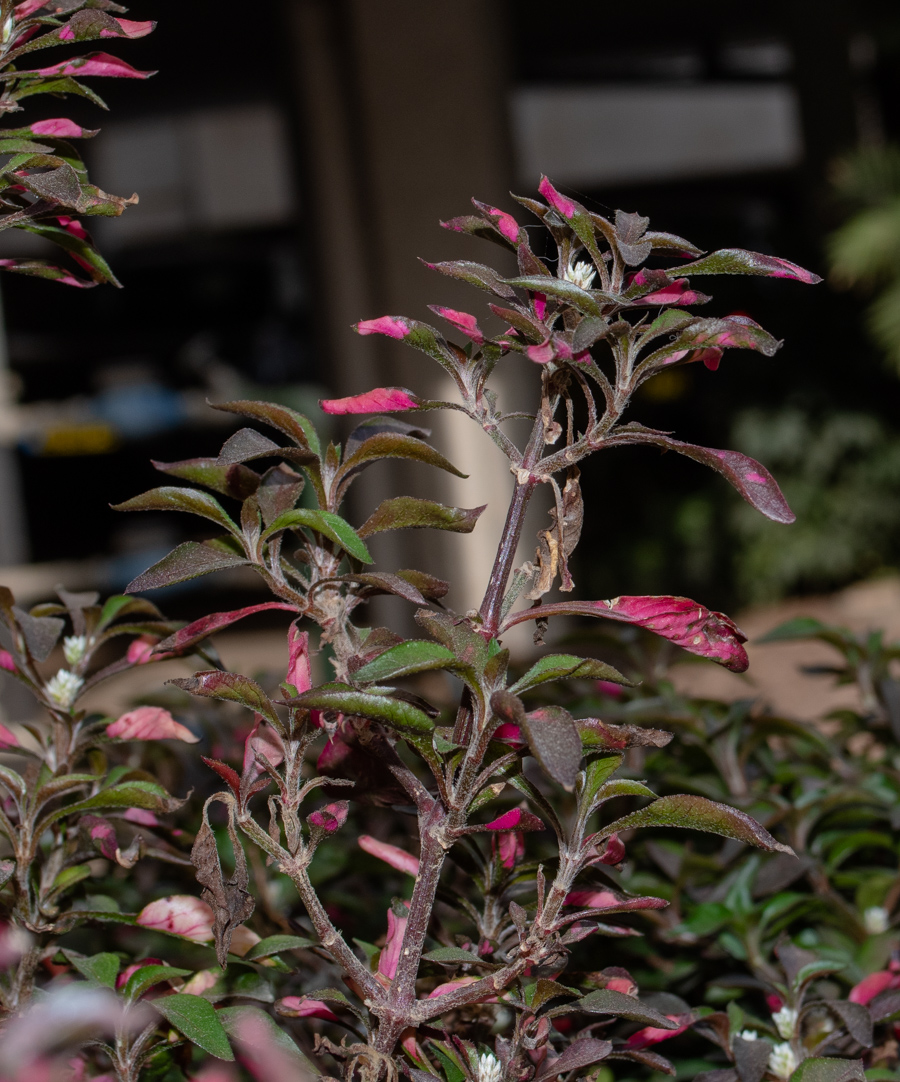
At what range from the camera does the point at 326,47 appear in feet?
15.1

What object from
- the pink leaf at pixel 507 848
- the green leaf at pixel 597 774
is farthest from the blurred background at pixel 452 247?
the green leaf at pixel 597 774

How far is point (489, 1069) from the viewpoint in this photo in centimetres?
63

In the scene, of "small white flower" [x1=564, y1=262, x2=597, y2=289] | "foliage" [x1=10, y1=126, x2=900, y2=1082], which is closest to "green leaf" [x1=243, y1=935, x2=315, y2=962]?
"foliage" [x1=10, y1=126, x2=900, y2=1082]

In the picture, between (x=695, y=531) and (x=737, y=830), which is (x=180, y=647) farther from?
(x=695, y=531)

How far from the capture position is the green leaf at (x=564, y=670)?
589 millimetres

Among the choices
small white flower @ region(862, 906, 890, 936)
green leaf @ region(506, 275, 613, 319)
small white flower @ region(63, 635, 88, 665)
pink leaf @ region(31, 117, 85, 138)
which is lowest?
small white flower @ region(862, 906, 890, 936)

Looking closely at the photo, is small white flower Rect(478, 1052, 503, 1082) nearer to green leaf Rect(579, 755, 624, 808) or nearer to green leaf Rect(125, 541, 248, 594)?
green leaf Rect(579, 755, 624, 808)

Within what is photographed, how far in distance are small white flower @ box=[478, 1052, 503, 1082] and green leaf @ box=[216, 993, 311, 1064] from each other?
9 cm

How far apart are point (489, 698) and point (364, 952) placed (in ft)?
0.85

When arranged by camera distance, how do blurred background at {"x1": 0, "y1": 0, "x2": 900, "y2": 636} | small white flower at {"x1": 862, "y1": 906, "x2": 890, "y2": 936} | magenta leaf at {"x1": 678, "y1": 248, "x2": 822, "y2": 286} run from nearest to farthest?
magenta leaf at {"x1": 678, "y1": 248, "x2": 822, "y2": 286}, small white flower at {"x1": 862, "y1": 906, "x2": 890, "y2": 936}, blurred background at {"x1": 0, "y1": 0, "x2": 900, "y2": 636}

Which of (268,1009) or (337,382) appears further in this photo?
(337,382)

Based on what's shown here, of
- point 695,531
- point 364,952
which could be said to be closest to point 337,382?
point 695,531

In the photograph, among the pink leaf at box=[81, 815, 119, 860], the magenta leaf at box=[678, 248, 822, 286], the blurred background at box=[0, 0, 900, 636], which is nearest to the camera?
the magenta leaf at box=[678, 248, 822, 286]

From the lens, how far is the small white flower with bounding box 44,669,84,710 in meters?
0.82
